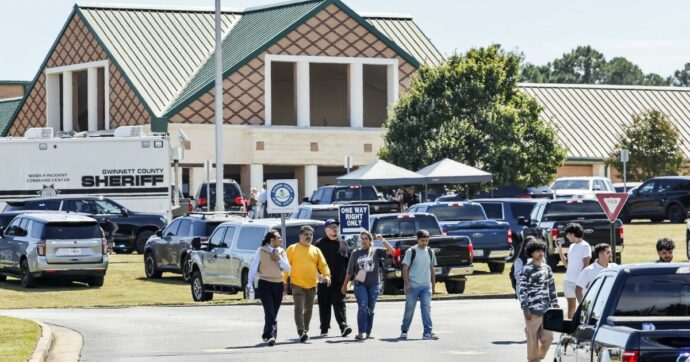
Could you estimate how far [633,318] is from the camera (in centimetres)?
1170

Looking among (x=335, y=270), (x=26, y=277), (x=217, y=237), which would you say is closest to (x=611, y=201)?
(x=335, y=270)

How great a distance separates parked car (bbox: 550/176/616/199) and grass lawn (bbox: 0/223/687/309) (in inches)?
661

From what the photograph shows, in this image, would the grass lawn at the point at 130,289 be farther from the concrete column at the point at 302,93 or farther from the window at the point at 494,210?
the concrete column at the point at 302,93

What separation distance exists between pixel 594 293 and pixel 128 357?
32.3 feet

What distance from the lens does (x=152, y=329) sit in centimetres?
2652

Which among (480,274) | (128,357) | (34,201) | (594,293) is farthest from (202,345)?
(34,201)

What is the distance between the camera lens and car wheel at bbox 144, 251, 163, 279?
38.7 metres

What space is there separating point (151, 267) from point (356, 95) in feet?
129

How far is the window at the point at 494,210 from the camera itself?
4206 cm

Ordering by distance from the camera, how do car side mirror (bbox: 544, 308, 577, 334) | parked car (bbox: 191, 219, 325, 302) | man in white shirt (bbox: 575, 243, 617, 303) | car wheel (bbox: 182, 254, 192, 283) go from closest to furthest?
car side mirror (bbox: 544, 308, 577, 334) → man in white shirt (bbox: 575, 243, 617, 303) → parked car (bbox: 191, 219, 325, 302) → car wheel (bbox: 182, 254, 192, 283)

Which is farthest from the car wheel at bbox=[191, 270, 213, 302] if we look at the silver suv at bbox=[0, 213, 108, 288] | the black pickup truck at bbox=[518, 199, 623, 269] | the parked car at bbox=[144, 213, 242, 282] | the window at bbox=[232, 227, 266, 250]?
the black pickup truck at bbox=[518, 199, 623, 269]

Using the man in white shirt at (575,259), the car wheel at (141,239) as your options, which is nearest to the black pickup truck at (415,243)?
the man in white shirt at (575,259)

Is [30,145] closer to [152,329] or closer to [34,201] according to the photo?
[34,201]

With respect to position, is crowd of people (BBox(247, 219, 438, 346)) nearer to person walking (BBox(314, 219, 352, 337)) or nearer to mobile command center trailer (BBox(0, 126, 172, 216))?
person walking (BBox(314, 219, 352, 337))
